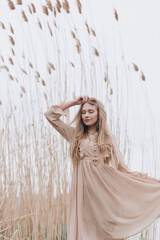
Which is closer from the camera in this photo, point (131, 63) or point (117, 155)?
point (117, 155)

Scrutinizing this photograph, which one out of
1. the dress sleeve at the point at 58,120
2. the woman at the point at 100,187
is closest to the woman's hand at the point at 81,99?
the woman at the point at 100,187

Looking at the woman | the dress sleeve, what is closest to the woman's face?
the woman

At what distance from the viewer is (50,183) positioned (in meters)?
2.91

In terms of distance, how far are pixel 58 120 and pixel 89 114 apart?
20 cm

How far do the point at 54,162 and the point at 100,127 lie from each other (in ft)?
2.06

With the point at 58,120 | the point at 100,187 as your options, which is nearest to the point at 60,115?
the point at 58,120

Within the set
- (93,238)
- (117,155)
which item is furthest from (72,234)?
(117,155)

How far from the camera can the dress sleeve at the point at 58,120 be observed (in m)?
2.45

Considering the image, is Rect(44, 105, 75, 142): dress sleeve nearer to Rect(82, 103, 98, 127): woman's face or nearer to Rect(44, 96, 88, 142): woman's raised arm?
Result: Rect(44, 96, 88, 142): woman's raised arm

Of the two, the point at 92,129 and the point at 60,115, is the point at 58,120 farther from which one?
the point at 92,129

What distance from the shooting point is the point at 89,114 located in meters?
2.41

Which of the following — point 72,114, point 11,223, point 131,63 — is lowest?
point 11,223

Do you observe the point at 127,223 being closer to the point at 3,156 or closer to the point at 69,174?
the point at 69,174

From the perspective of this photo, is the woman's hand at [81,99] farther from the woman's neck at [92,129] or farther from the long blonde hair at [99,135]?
the woman's neck at [92,129]
